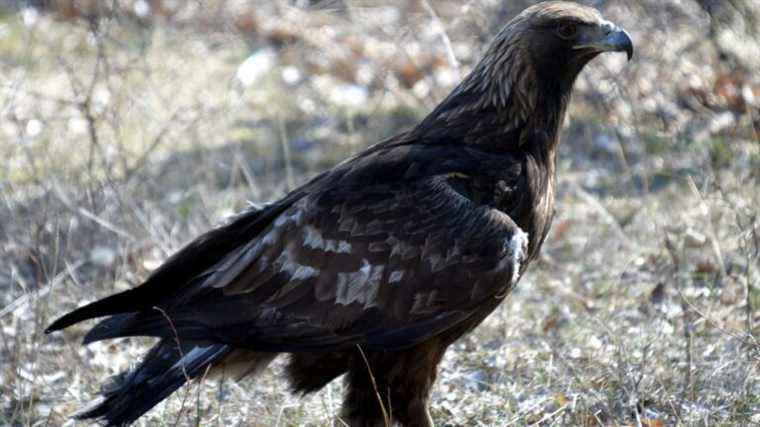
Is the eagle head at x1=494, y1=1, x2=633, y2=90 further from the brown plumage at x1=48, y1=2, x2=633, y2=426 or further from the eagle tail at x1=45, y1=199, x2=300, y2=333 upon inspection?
the eagle tail at x1=45, y1=199, x2=300, y2=333

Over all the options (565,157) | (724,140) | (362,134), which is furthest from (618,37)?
(362,134)

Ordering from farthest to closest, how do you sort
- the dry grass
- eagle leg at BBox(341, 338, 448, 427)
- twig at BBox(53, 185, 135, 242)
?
1. twig at BBox(53, 185, 135, 242)
2. the dry grass
3. eagle leg at BBox(341, 338, 448, 427)

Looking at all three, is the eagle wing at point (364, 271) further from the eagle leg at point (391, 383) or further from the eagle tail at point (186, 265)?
the eagle leg at point (391, 383)

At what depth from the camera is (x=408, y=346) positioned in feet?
15.8

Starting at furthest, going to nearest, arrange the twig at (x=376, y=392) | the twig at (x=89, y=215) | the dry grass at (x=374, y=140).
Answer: the twig at (x=89, y=215)
the dry grass at (x=374, y=140)
the twig at (x=376, y=392)

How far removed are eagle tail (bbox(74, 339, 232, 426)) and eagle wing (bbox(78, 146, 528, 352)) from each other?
0.09 meters

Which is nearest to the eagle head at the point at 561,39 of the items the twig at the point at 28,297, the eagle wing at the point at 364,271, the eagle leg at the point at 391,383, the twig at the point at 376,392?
the eagle wing at the point at 364,271

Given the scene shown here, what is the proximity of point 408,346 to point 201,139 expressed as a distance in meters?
4.76

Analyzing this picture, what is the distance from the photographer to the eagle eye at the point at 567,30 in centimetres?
526

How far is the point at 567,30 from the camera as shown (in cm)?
527

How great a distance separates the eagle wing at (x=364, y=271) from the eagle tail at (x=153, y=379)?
0.09 m

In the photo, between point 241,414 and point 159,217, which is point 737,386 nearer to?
point 241,414

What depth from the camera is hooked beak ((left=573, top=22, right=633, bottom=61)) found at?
517cm

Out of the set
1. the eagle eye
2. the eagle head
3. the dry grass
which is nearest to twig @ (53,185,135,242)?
the dry grass
